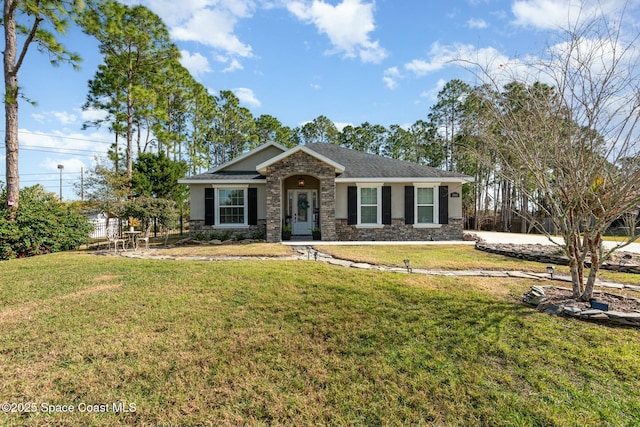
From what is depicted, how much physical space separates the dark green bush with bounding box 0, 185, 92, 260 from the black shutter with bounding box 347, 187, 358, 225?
38.5 feet

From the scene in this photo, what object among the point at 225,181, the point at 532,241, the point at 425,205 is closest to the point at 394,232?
the point at 425,205

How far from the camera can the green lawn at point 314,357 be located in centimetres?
276

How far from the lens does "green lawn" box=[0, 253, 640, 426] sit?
2.76 m

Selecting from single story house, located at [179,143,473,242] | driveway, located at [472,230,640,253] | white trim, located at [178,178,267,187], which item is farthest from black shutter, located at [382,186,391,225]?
white trim, located at [178,178,267,187]

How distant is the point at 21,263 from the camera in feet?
28.8

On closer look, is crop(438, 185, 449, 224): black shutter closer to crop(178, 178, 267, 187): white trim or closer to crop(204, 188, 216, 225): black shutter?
crop(178, 178, 267, 187): white trim

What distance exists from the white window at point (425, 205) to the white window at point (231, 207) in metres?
8.34

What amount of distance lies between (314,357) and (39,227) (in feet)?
43.3

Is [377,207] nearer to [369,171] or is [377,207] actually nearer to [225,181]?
[369,171]

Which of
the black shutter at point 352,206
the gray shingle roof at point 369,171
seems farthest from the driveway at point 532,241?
the black shutter at point 352,206

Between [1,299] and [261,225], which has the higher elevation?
[261,225]

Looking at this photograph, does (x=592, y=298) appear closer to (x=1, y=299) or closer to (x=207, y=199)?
(x=1, y=299)

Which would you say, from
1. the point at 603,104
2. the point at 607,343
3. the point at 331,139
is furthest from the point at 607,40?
the point at 331,139

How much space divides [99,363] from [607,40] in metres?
8.63
